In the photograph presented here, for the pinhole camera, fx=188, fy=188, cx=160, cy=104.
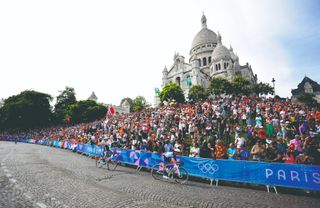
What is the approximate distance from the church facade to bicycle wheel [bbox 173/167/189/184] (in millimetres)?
60993

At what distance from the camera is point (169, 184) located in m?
7.84

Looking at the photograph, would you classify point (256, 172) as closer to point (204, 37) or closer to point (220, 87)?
point (220, 87)

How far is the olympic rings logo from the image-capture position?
8.09 m

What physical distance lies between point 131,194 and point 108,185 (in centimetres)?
153

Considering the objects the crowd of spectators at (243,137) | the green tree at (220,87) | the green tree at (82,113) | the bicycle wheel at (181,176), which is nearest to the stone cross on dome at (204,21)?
the green tree at (220,87)

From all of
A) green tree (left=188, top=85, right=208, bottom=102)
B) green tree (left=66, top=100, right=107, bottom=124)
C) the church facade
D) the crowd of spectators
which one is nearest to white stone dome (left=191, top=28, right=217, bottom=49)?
the church facade

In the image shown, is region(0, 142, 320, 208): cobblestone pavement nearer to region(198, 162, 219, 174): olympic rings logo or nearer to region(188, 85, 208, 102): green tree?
region(198, 162, 219, 174): olympic rings logo

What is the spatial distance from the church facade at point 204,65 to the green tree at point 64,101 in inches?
1467

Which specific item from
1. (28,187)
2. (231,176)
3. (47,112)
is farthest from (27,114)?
(231,176)

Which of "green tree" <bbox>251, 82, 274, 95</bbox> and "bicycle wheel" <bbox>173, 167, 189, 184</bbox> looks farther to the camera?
"green tree" <bbox>251, 82, 274, 95</bbox>

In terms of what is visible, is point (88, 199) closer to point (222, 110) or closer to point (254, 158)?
point (254, 158)

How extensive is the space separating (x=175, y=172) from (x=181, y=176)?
326mm

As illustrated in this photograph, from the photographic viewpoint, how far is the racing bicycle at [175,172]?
8352mm

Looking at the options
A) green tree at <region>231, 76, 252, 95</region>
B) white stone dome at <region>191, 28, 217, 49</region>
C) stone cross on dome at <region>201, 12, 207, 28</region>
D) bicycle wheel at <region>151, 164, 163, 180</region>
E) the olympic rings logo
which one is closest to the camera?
the olympic rings logo
